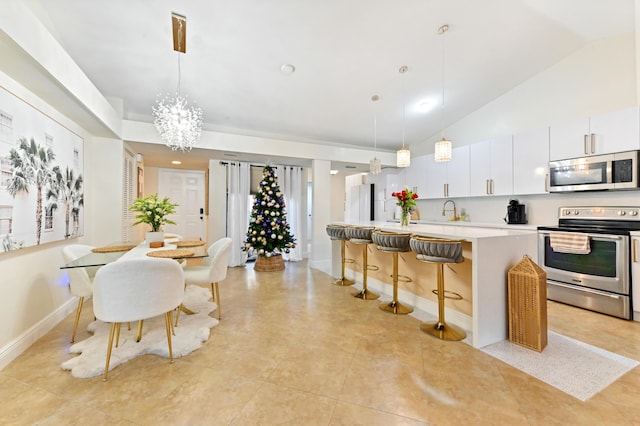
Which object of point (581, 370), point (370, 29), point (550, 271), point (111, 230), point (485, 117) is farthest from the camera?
point (485, 117)

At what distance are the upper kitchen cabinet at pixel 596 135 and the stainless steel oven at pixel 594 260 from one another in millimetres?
734

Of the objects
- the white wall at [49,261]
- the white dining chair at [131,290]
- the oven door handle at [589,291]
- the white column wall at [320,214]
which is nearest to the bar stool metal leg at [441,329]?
the oven door handle at [589,291]

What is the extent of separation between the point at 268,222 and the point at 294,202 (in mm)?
1021

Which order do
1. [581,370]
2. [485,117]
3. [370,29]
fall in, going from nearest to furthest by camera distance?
[581,370] < [370,29] < [485,117]

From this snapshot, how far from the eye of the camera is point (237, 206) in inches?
224

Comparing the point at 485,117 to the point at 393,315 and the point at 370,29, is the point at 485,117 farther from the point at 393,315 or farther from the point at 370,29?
the point at 393,315

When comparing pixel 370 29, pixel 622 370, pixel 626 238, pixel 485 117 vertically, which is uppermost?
pixel 370 29

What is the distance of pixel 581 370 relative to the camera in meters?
2.02

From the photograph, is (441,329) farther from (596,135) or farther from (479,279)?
(596,135)

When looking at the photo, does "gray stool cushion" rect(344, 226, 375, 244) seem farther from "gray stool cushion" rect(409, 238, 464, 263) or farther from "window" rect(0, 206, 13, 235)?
"window" rect(0, 206, 13, 235)

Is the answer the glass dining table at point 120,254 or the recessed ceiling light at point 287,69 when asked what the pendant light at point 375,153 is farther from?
the glass dining table at point 120,254

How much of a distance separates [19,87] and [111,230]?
2137mm

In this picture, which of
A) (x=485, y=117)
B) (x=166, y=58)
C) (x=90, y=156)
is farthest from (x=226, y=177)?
(x=485, y=117)

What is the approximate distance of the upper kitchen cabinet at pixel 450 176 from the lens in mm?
4914
